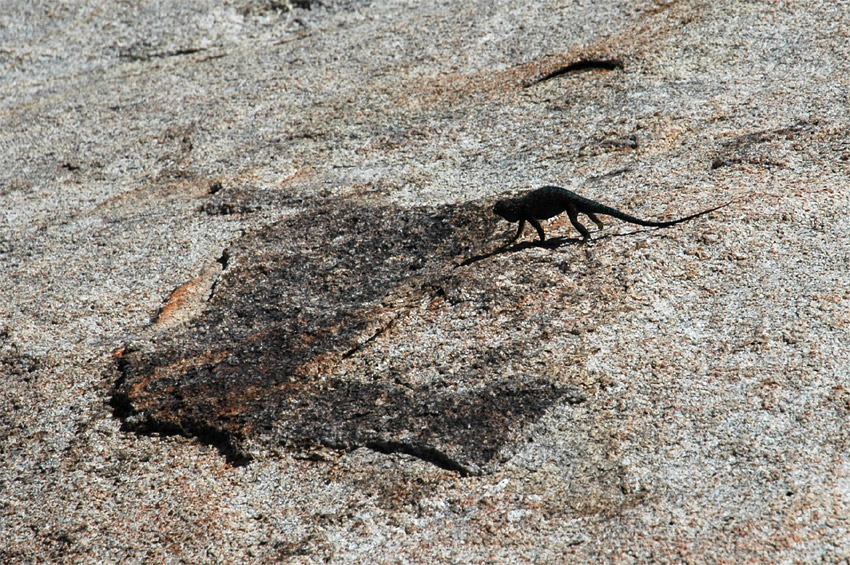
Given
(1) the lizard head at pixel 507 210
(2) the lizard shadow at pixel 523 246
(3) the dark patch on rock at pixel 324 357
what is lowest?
(2) the lizard shadow at pixel 523 246

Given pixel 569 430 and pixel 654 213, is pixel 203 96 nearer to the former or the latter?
pixel 654 213

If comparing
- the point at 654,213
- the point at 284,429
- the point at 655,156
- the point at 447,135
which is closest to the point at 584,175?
the point at 655,156

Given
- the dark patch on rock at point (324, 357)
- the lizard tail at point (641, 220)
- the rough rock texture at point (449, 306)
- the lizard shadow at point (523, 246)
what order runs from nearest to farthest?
1. the rough rock texture at point (449, 306)
2. the dark patch on rock at point (324, 357)
3. the lizard tail at point (641, 220)
4. the lizard shadow at point (523, 246)

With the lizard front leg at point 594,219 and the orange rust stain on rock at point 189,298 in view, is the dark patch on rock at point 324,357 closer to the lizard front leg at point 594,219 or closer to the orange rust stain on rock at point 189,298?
the orange rust stain on rock at point 189,298

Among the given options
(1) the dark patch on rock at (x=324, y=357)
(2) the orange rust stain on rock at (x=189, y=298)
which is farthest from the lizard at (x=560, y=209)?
(2) the orange rust stain on rock at (x=189, y=298)

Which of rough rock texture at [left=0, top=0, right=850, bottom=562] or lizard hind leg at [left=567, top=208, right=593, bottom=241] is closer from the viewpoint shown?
rough rock texture at [left=0, top=0, right=850, bottom=562]

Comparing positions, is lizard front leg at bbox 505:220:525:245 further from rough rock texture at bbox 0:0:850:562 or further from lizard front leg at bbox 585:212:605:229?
lizard front leg at bbox 585:212:605:229

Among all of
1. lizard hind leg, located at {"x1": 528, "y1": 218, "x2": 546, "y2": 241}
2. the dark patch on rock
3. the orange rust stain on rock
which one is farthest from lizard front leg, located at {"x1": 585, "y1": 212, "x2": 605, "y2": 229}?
the orange rust stain on rock
